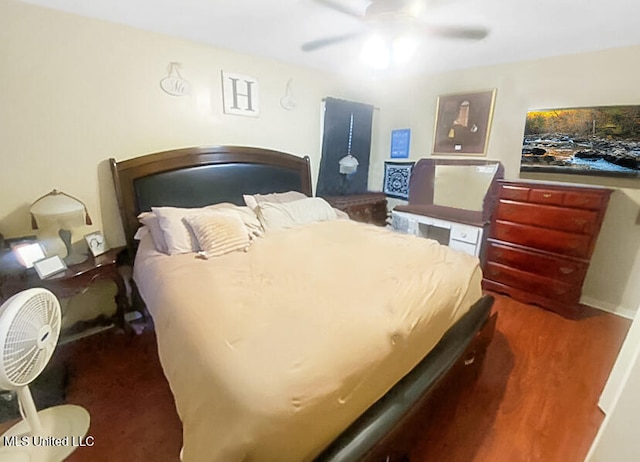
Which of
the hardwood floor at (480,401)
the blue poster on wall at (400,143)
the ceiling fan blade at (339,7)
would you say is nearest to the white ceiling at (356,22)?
the ceiling fan blade at (339,7)

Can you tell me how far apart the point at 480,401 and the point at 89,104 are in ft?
10.3

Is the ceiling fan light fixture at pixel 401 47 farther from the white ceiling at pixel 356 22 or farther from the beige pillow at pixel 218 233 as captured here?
the beige pillow at pixel 218 233

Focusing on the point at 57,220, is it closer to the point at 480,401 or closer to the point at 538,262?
the point at 480,401

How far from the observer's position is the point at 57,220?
1894mm

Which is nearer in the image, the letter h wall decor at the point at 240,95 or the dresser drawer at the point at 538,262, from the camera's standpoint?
the dresser drawer at the point at 538,262

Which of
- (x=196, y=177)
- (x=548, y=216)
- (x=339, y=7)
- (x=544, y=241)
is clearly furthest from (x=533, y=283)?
(x=196, y=177)

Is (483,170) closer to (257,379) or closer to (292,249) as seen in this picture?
(292,249)

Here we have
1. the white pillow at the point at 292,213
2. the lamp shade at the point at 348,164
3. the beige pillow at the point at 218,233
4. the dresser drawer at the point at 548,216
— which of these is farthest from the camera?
the lamp shade at the point at 348,164

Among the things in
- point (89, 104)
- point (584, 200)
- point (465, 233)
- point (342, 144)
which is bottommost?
point (465, 233)

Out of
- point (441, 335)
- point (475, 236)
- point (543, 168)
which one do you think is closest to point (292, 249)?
point (441, 335)

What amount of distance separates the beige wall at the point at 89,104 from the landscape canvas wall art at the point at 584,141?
2.67 m

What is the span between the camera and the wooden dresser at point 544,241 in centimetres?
243

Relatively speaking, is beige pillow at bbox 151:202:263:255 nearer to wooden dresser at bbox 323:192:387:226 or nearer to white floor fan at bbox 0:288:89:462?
white floor fan at bbox 0:288:89:462

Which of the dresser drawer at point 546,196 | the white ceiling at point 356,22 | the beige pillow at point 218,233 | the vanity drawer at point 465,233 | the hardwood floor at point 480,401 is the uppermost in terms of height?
the white ceiling at point 356,22
